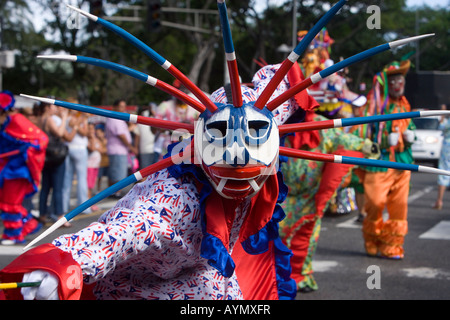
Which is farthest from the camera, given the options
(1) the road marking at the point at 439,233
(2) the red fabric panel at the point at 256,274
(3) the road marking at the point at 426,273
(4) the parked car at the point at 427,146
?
(4) the parked car at the point at 427,146

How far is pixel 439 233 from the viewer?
8031 millimetres

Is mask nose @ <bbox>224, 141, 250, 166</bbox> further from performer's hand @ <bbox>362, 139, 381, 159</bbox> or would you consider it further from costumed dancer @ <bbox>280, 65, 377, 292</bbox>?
performer's hand @ <bbox>362, 139, 381, 159</bbox>

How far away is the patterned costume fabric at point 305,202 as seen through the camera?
16.9 feet

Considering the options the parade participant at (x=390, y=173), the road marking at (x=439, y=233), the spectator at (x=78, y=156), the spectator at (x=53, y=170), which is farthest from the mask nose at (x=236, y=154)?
the spectator at (x=78, y=156)

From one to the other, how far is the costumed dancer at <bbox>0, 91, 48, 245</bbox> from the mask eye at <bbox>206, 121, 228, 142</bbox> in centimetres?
511

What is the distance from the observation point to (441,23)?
47031 mm

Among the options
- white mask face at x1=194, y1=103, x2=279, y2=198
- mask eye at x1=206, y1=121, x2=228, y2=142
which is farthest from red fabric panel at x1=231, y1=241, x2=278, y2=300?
mask eye at x1=206, y1=121, x2=228, y2=142

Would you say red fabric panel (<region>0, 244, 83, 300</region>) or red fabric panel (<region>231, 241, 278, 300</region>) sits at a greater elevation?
red fabric panel (<region>0, 244, 83, 300</region>)

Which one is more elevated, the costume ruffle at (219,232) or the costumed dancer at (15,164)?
the costume ruffle at (219,232)

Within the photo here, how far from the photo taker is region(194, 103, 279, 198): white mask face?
7.17 feet

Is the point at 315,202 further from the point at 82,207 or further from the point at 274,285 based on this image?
the point at 82,207

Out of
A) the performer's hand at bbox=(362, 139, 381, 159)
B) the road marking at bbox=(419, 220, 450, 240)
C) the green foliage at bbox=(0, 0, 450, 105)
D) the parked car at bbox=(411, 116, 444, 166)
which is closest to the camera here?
the performer's hand at bbox=(362, 139, 381, 159)

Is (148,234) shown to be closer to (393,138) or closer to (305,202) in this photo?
(305,202)

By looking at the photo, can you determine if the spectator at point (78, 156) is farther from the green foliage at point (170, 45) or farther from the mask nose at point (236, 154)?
the green foliage at point (170, 45)
